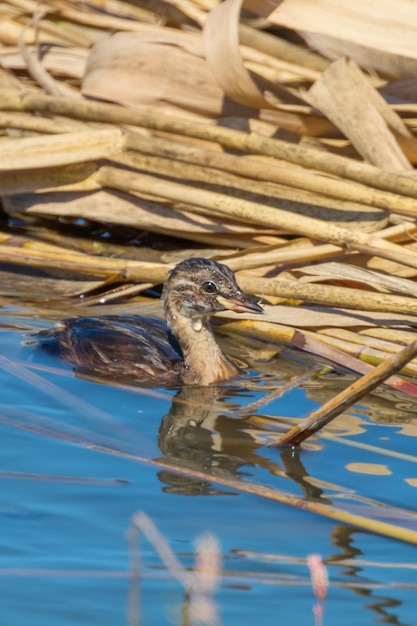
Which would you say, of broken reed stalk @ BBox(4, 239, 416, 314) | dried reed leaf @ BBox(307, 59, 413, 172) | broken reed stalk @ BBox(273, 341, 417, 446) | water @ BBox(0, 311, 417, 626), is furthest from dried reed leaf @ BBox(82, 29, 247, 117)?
broken reed stalk @ BBox(273, 341, 417, 446)

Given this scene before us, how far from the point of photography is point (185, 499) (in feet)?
13.3

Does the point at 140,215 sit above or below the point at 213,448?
above

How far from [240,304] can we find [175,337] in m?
0.63

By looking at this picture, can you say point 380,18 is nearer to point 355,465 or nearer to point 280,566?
point 355,465

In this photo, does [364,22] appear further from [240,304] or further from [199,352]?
[199,352]

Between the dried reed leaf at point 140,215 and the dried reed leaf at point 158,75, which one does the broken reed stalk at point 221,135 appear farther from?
the dried reed leaf at point 140,215

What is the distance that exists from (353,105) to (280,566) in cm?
400

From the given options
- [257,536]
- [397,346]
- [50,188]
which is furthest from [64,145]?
[257,536]

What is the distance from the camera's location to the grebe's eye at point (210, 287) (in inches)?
245

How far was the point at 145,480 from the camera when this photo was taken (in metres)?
4.23

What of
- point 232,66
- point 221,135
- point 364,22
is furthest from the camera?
point 232,66

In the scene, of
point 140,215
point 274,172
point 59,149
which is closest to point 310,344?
point 274,172

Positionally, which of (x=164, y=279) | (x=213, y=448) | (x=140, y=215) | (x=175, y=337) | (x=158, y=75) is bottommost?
(x=213, y=448)

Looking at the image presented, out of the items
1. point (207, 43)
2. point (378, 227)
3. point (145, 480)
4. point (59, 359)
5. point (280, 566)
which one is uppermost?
point (207, 43)
